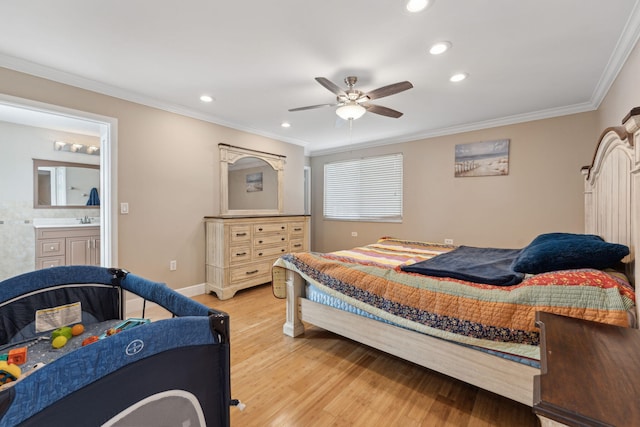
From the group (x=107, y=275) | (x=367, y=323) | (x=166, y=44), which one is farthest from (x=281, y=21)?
(x=367, y=323)

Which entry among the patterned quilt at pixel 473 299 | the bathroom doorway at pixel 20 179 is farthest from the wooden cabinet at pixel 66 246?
the patterned quilt at pixel 473 299

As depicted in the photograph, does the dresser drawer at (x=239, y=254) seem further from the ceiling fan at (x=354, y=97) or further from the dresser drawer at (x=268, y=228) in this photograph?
the ceiling fan at (x=354, y=97)

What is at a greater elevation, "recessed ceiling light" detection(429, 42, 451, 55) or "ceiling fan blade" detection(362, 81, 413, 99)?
"recessed ceiling light" detection(429, 42, 451, 55)

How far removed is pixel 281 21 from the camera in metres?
1.84

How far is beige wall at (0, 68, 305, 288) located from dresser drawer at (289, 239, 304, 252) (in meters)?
1.27

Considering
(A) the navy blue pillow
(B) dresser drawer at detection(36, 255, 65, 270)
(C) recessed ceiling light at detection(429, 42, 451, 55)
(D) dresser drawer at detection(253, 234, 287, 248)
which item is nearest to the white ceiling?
(C) recessed ceiling light at detection(429, 42, 451, 55)

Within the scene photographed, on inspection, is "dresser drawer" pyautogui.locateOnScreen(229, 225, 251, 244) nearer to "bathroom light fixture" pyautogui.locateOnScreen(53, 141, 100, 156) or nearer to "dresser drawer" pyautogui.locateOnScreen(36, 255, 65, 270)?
"dresser drawer" pyautogui.locateOnScreen(36, 255, 65, 270)

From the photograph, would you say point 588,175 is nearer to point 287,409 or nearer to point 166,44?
point 287,409

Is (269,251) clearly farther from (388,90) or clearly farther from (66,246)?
(66,246)

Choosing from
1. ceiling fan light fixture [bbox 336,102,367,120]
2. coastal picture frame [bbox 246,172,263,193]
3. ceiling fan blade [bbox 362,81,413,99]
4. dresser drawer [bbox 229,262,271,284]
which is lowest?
dresser drawer [bbox 229,262,271,284]

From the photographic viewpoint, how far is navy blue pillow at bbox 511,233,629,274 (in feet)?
4.56

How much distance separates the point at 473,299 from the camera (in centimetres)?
154

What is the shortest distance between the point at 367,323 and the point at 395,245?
1.35m

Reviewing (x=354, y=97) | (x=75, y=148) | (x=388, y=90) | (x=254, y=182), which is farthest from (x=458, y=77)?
(x=75, y=148)
